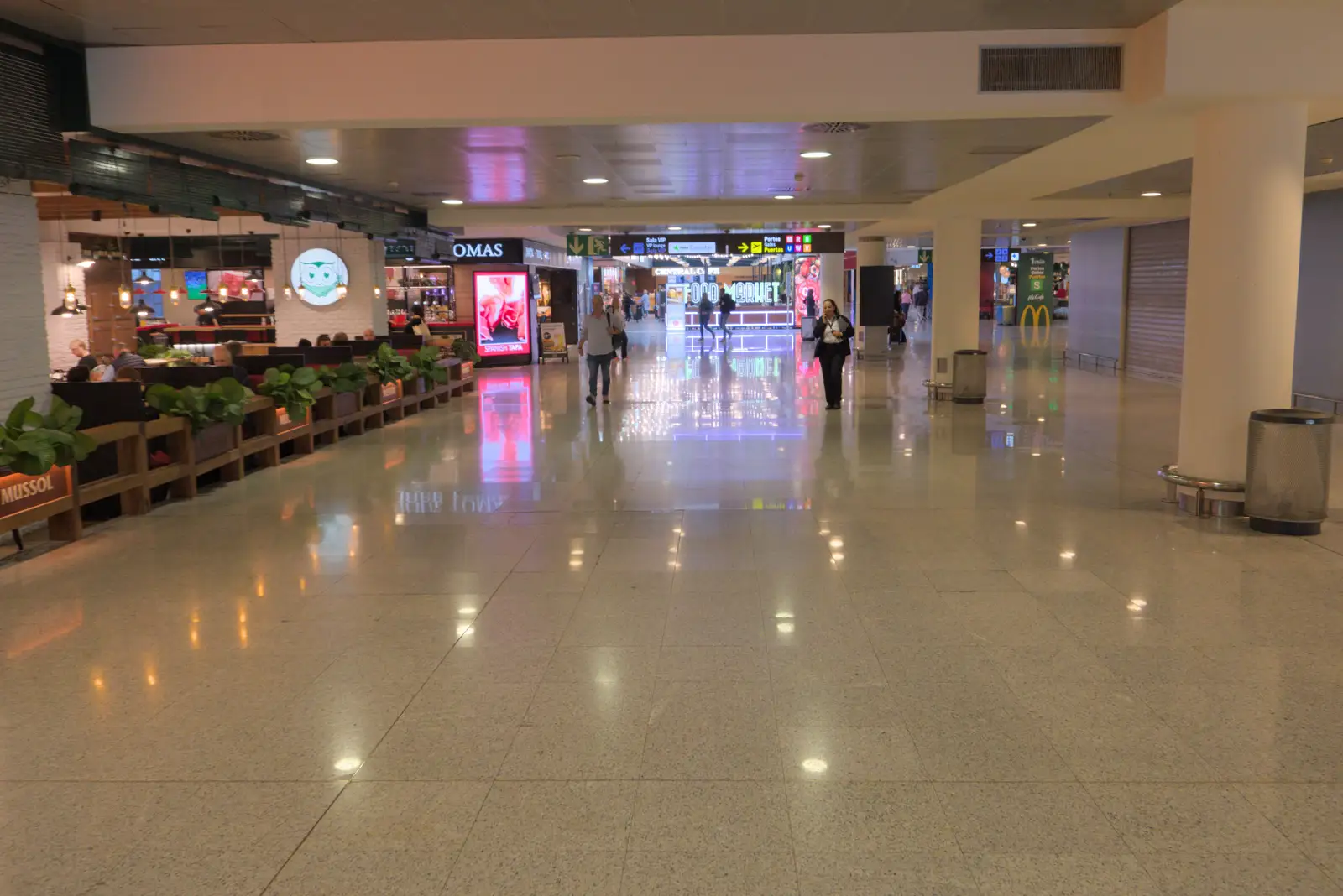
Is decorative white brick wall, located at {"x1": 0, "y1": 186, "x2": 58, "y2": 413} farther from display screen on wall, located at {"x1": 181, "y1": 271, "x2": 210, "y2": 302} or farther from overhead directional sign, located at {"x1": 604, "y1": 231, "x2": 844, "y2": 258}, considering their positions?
display screen on wall, located at {"x1": 181, "y1": 271, "x2": 210, "y2": 302}

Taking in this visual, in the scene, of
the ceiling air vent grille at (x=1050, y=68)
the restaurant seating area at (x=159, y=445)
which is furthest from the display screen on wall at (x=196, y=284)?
the ceiling air vent grille at (x=1050, y=68)

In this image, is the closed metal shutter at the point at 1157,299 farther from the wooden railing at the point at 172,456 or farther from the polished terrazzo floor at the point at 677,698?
the wooden railing at the point at 172,456

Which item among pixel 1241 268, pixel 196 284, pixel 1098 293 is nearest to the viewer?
pixel 1241 268

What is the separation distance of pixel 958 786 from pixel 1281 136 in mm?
5764

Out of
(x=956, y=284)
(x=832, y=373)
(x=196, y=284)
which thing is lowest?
(x=832, y=373)

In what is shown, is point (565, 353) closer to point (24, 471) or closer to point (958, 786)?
point (24, 471)

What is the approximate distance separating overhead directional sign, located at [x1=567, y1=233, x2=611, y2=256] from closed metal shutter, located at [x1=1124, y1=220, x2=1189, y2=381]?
11.0m

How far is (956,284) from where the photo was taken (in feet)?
51.6

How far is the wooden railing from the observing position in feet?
22.7

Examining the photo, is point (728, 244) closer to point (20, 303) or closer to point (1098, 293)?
point (1098, 293)

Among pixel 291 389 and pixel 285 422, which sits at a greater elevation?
pixel 291 389

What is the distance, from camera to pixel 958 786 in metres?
3.46

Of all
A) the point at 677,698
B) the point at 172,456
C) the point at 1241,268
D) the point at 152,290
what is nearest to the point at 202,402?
the point at 172,456

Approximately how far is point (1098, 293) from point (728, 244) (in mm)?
8770
